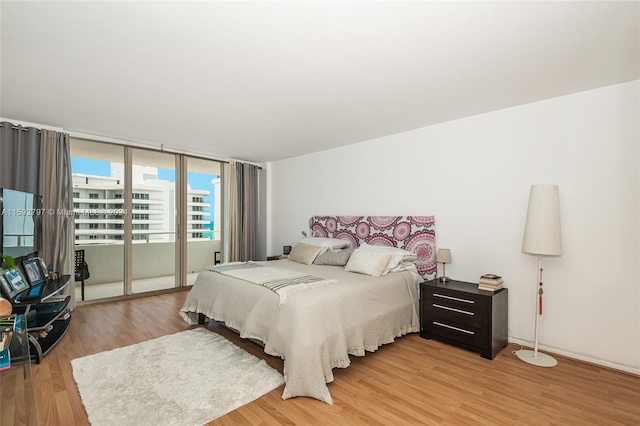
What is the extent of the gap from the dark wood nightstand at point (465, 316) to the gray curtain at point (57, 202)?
184 inches

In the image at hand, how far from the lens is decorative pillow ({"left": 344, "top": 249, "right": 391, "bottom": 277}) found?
3.53 m

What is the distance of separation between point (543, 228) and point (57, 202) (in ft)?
18.8

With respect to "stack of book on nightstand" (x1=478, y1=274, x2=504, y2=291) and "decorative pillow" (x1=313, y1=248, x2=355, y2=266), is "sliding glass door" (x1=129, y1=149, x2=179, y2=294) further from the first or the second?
"stack of book on nightstand" (x1=478, y1=274, x2=504, y2=291)

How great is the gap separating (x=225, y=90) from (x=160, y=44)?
2.65 feet

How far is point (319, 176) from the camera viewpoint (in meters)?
5.54

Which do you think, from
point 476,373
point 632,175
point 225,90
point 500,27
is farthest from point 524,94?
point 225,90

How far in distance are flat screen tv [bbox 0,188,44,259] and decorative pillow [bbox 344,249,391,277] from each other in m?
3.68

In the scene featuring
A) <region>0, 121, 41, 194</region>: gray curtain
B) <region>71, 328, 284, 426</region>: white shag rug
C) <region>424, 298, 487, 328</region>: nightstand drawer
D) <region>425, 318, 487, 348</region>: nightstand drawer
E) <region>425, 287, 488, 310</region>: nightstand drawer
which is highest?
<region>0, 121, 41, 194</region>: gray curtain

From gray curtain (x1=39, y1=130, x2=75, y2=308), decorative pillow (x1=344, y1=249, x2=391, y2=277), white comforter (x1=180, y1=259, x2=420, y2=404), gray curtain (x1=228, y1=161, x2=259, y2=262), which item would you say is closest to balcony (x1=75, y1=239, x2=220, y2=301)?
gray curtain (x1=228, y1=161, x2=259, y2=262)

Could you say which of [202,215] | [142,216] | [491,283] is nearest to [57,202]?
[142,216]

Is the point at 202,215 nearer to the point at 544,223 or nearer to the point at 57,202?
the point at 57,202

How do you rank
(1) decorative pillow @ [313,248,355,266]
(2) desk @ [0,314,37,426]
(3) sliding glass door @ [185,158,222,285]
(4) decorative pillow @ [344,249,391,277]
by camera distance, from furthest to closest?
(3) sliding glass door @ [185,158,222,285] < (1) decorative pillow @ [313,248,355,266] < (4) decorative pillow @ [344,249,391,277] < (2) desk @ [0,314,37,426]

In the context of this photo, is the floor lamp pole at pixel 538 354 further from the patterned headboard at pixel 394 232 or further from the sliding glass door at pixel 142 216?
the sliding glass door at pixel 142 216

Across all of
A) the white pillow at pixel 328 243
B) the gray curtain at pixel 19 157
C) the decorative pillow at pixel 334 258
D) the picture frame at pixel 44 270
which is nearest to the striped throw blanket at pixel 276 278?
the decorative pillow at pixel 334 258
